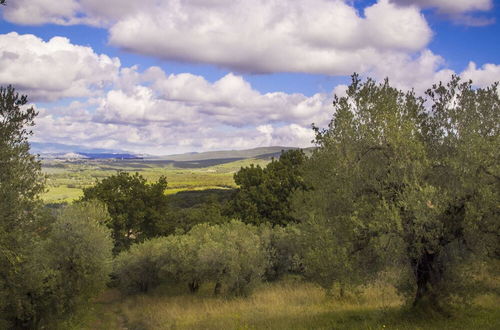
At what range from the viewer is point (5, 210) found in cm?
1662

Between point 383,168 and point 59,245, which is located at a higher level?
point 383,168

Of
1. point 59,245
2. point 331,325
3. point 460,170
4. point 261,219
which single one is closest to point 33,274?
point 59,245

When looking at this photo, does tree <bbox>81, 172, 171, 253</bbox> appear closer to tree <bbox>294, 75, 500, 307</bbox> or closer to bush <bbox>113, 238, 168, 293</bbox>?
bush <bbox>113, 238, 168, 293</bbox>

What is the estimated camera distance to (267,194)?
5003 centimetres

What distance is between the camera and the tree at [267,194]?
49656 millimetres

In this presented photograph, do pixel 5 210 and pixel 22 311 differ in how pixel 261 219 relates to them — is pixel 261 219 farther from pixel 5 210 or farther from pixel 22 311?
pixel 5 210

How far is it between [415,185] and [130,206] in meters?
46.6

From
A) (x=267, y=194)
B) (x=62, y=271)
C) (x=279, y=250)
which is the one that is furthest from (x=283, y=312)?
(x=267, y=194)

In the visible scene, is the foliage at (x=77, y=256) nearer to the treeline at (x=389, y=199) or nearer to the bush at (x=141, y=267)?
the treeline at (x=389, y=199)

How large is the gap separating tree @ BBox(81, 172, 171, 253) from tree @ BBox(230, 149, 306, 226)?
39.4ft

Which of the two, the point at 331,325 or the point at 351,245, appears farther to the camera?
the point at 331,325

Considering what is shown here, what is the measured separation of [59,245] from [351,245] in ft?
71.2

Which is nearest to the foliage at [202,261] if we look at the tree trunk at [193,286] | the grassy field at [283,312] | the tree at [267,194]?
the tree trunk at [193,286]

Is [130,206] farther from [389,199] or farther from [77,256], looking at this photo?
[389,199]
